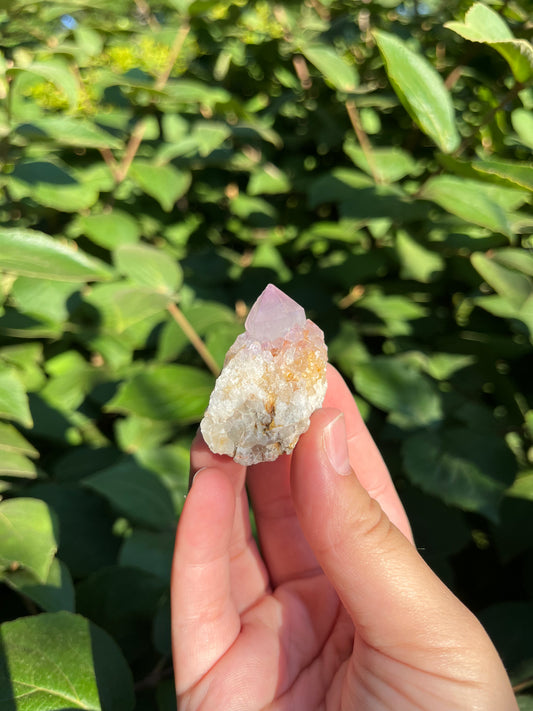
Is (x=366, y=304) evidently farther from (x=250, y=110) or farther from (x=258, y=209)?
(x=250, y=110)

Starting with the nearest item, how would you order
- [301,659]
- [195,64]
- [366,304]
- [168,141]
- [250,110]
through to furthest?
[301,659] → [366,304] → [168,141] → [250,110] → [195,64]

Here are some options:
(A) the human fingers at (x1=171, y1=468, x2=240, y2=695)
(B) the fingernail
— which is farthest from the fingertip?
(B) the fingernail

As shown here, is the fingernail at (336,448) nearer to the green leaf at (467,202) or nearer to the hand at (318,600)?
the hand at (318,600)

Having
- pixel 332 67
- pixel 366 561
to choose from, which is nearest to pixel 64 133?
pixel 332 67

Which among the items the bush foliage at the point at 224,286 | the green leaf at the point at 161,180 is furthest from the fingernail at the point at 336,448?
the green leaf at the point at 161,180

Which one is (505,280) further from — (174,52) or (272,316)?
(174,52)

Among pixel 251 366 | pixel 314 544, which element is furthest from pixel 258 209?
pixel 314 544
